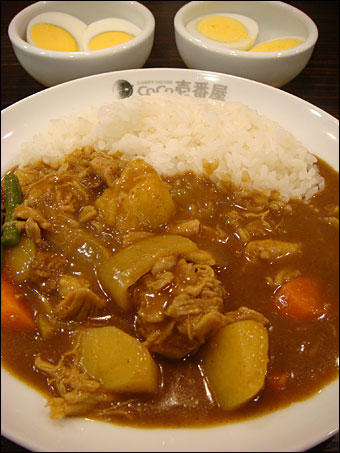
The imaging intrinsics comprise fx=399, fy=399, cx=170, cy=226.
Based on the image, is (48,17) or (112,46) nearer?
(112,46)

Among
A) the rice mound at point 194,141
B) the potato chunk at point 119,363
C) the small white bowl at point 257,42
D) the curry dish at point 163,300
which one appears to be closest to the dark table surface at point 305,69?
the small white bowl at point 257,42

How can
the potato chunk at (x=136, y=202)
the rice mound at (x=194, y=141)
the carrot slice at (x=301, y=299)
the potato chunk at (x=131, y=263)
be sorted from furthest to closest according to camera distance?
the rice mound at (x=194, y=141) < the potato chunk at (x=136, y=202) < the carrot slice at (x=301, y=299) < the potato chunk at (x=131, y=263)

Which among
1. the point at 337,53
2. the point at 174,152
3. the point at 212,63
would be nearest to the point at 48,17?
the point at 212,63

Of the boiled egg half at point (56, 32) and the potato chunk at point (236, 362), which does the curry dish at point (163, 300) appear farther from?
the boiled egg half at point (56, 32)

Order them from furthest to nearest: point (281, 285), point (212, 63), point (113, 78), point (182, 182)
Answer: point (212, 63) → point (113, 78) → point (182, 182) → point (281, 285)

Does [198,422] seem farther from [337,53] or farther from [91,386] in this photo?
[337,53]

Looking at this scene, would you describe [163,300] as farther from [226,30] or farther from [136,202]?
[226,30]
